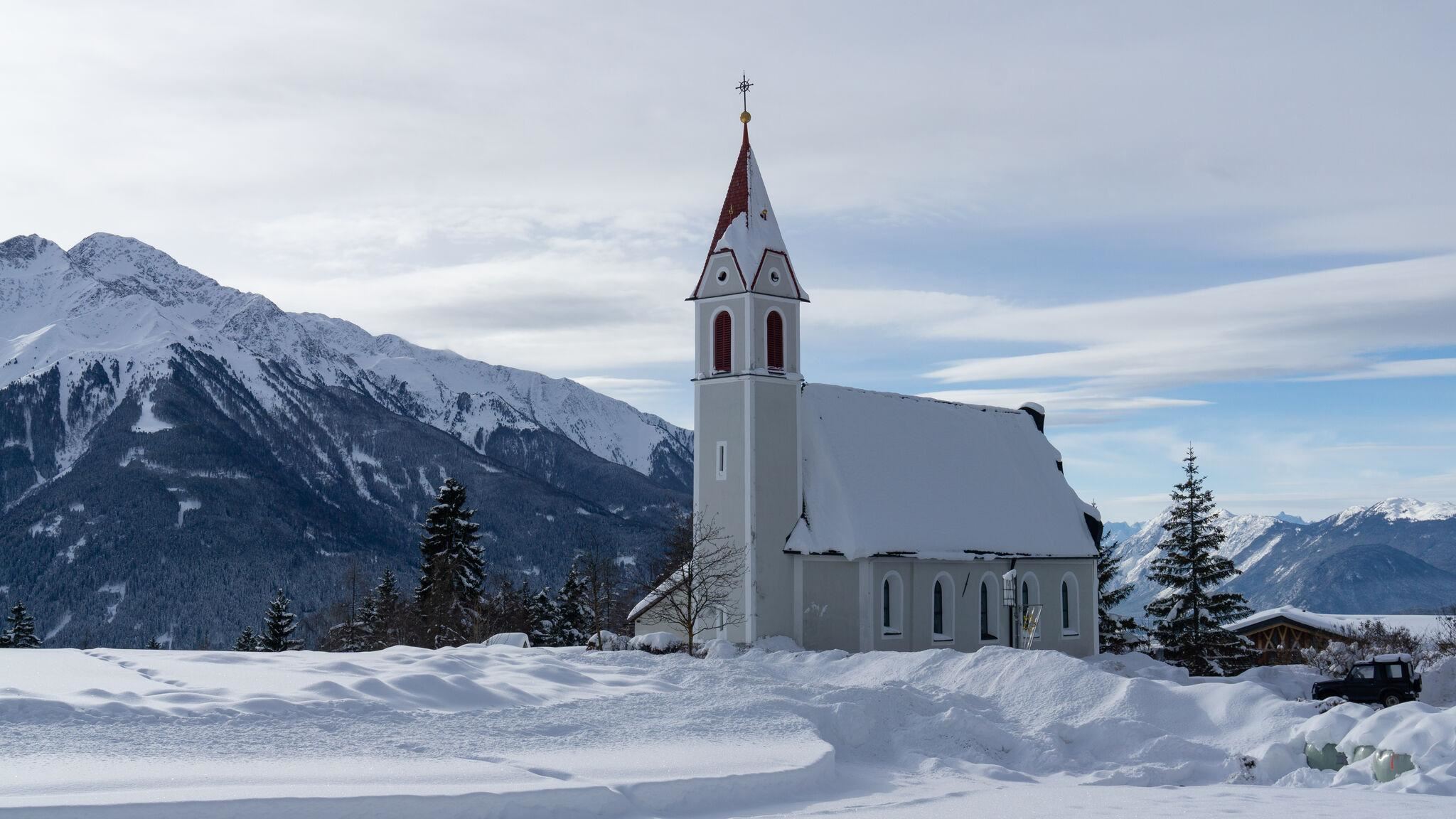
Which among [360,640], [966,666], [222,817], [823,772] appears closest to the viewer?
[222,817]

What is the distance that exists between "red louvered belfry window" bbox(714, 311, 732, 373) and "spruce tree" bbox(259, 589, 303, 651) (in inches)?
1527

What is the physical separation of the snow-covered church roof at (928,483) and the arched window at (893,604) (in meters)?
1.17

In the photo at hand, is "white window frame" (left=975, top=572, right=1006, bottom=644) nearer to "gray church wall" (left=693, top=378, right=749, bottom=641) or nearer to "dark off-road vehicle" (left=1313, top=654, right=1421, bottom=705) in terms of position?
"gray church wall" (left=693, top=378, right=749, bottom=641)

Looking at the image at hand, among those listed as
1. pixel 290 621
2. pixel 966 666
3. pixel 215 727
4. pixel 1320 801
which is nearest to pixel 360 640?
pixel 290 621

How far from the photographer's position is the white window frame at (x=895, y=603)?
45.7 metres

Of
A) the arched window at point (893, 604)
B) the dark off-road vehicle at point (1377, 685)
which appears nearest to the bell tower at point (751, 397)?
the arched window at point (893, 604)

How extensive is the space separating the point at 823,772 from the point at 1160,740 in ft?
24.0

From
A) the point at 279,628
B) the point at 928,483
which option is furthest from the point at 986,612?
the point at 279,628

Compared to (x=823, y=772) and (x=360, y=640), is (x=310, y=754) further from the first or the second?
(x=360, y=640)

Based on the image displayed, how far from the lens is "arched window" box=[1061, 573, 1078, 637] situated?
52844 mm

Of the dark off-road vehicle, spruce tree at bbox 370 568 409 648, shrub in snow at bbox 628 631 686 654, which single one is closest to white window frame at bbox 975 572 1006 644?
shrub in snow at bbox 628 631 686 654

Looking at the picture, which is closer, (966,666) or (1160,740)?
(1160,740)

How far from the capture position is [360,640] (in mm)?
72312

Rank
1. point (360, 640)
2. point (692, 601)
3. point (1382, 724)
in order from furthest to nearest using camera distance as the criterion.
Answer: point (360, 640) → point (692, 601) → point (1382, 724)
